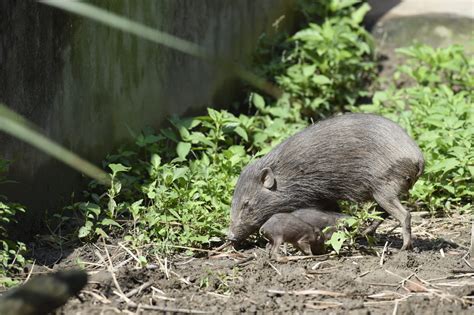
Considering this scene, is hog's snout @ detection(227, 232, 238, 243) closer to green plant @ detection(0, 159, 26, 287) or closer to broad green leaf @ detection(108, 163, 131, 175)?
broad green leaf @ detection(108, 163, 131, 175)

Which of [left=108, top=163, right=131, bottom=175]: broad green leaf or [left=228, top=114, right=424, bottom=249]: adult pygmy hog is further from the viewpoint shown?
[left=108, top=163, right=131, bottom=175]: broad green leaf

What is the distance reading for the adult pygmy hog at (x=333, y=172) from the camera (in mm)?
6453

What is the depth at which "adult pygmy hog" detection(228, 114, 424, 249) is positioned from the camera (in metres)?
6.45

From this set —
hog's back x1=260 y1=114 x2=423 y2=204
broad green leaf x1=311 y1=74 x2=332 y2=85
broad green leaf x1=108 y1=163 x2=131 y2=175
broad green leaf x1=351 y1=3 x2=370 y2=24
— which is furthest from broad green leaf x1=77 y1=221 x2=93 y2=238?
broad green leaf x1=351 y1=3 x2=370 y2=24

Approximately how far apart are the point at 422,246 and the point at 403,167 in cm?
61

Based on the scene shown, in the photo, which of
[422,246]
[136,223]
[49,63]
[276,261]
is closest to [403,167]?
[422,246]

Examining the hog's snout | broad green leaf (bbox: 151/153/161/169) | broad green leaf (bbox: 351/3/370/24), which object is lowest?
the hog's snout

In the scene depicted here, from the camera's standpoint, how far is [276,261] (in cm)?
620

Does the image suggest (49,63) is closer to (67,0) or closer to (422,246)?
(67,0)

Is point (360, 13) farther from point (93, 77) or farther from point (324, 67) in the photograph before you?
point (93, 77)

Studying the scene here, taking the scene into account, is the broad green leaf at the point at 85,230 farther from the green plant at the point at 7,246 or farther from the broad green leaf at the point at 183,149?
the broad green leaf at the point at 183,149

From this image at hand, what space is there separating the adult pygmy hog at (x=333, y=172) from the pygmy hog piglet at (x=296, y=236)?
11.9 inches

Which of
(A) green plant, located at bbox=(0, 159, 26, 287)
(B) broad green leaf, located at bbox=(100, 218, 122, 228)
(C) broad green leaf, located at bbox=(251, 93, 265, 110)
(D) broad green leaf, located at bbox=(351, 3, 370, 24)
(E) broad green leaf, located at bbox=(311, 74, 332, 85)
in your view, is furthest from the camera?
(D) broad green leaf, located at bbox=(351, 3, 370, 24)

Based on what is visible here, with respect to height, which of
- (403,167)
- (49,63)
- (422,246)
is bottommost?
(422,246)
